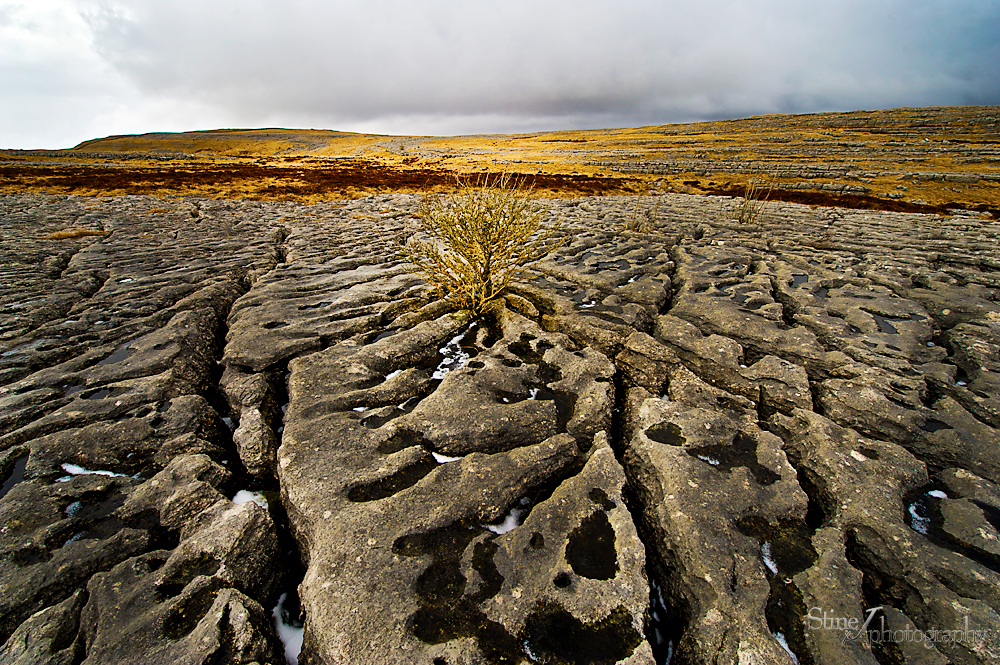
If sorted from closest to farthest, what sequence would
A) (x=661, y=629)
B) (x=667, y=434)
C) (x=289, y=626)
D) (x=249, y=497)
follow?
(x=661, y=629)
(x=289, y=626)
(x=249, y=497)
(x=667, y=434)

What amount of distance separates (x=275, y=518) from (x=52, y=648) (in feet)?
4.47

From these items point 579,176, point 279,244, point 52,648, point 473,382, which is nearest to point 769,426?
point 473,382

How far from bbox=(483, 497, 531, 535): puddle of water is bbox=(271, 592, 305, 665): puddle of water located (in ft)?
4.87

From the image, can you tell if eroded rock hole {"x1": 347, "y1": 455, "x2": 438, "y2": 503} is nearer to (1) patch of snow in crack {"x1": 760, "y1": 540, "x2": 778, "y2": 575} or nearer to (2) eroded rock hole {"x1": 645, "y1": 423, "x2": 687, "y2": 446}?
(2) eroded rock hole {"x1": 645, "y1": 423, "x2": 687, "y2": 446}

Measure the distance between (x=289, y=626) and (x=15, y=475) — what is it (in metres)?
3.10

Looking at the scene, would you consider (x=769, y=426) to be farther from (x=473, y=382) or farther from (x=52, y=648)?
(x=52, y=648)

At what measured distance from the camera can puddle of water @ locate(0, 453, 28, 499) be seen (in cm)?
340

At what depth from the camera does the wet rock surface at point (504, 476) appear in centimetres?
247

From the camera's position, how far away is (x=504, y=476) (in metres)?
3.45

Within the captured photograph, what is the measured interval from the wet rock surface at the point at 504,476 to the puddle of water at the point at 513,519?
0.08 feet

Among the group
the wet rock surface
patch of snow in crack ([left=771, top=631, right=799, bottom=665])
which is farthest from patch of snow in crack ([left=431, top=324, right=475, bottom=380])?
patch of snow in crack ([left=771, top=631, right=799, bottom=665])

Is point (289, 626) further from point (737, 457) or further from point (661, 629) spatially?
point (737, 457)

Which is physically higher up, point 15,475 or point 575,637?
point 15,475

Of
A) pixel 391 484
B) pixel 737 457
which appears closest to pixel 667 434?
pixel 737 457
